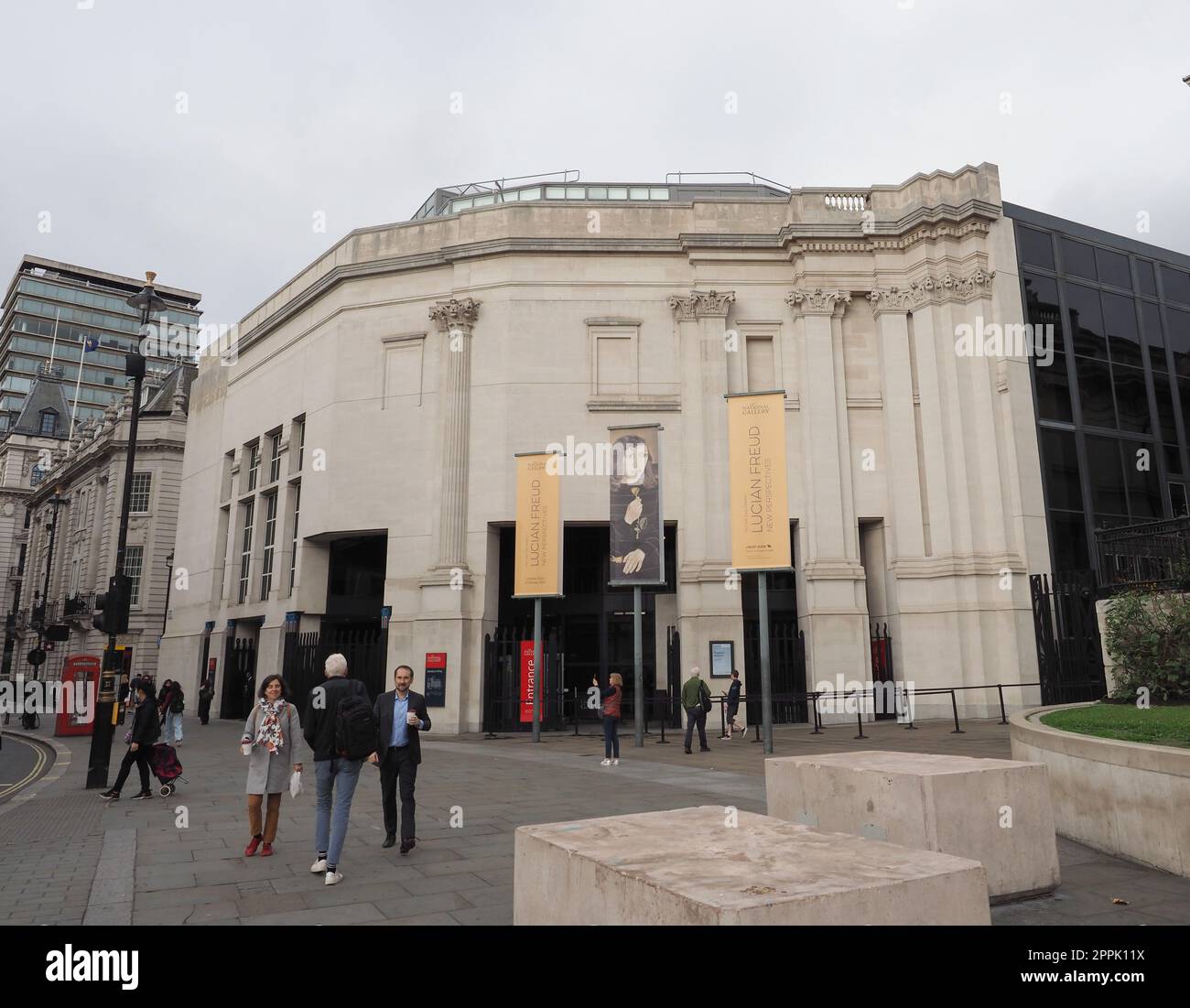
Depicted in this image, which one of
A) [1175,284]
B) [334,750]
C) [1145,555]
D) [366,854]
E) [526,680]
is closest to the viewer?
[334,750]

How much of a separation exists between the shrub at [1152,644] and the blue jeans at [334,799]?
9662 millimetres

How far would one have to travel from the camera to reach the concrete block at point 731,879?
128 inches

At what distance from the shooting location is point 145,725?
1148 centimetres

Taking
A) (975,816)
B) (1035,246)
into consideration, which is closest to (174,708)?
(975,816)

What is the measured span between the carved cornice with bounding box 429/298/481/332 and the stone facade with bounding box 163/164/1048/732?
2.8 inches

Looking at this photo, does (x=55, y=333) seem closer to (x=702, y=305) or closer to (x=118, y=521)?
(x=118, y=521)

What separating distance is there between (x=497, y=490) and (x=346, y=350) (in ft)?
26.9

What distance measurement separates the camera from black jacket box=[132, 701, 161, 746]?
11.4m

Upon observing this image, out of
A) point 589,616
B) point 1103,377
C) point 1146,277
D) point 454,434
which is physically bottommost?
point 589,616

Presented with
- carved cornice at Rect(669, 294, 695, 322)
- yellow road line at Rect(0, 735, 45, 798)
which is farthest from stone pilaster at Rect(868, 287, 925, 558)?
yellow road line at Rect(0, 735, 45, 798)

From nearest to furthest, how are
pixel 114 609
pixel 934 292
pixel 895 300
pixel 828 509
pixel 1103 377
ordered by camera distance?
pixel 114 609
pixel 828 509
pixel 934 292
pixel 895 300
pixel 1103 377

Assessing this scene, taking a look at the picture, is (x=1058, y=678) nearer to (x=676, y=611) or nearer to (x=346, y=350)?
(x=676, y=611)

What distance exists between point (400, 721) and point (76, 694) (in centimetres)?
2251
